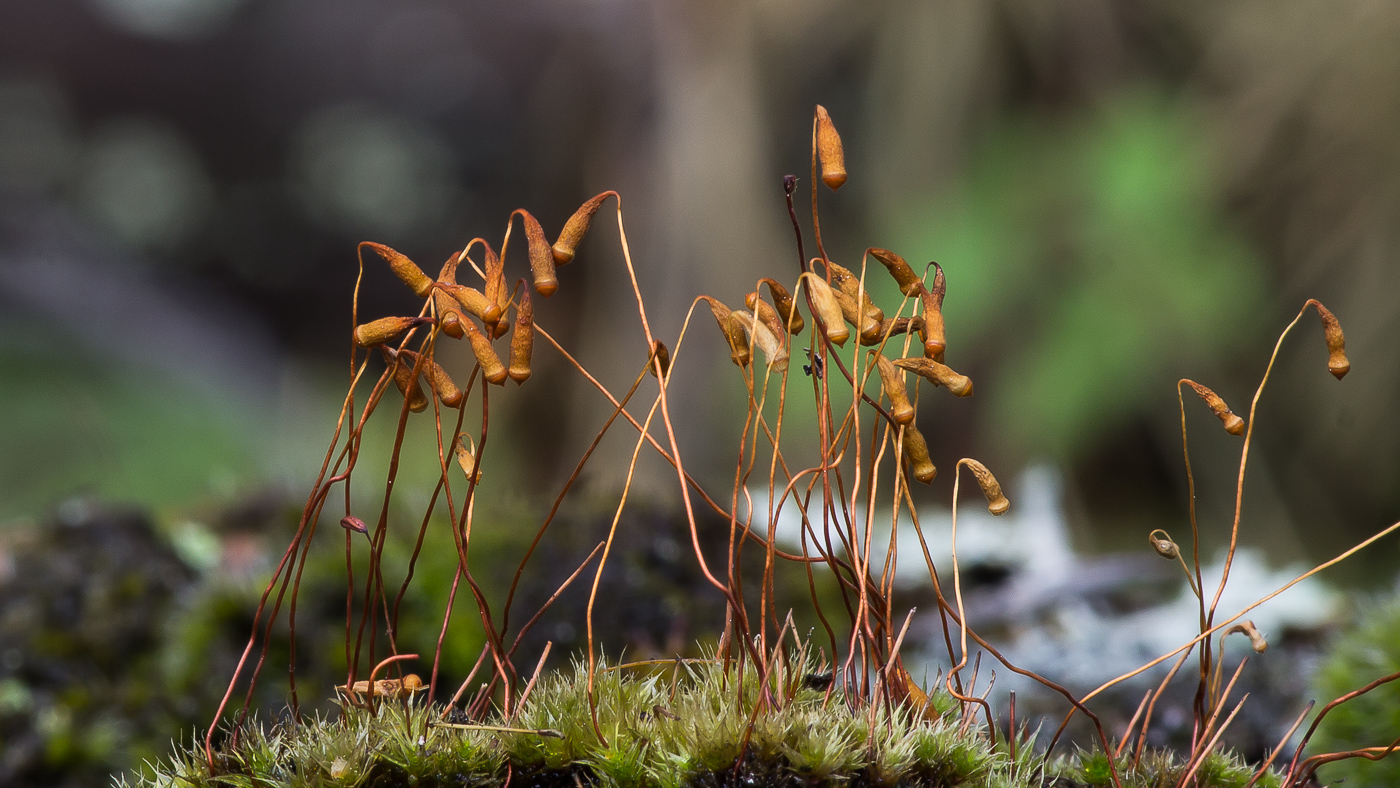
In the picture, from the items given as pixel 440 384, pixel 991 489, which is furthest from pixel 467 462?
pixel 991 489

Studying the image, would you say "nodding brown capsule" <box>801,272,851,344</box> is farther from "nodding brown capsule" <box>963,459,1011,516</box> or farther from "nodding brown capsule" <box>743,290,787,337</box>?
"nodding brown capsule" <box>963,459,1011,516</box>

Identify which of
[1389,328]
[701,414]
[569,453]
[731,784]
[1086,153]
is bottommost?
[569,453]

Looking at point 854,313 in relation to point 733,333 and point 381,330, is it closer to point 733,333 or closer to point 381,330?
point 733,333

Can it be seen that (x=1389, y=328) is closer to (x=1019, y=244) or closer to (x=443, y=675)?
(x=1019, y=244)

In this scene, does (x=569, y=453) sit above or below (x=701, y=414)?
below

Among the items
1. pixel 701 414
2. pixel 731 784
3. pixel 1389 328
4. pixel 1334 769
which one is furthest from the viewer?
pixel 701 414

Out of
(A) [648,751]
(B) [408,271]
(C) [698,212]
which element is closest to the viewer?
(A) [648,751]

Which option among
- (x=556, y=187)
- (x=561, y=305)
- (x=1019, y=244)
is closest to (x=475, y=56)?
(x=556, y=187)
